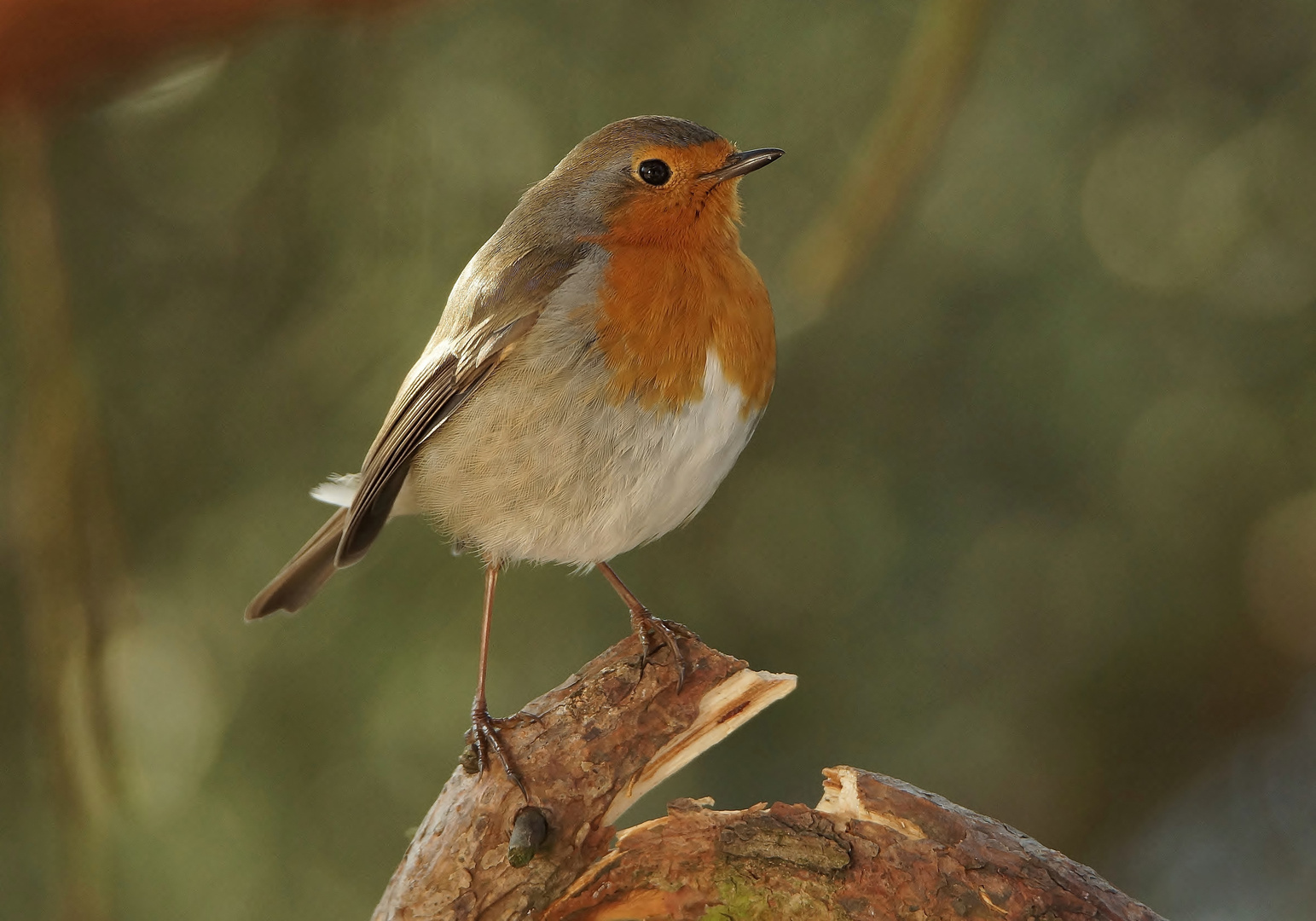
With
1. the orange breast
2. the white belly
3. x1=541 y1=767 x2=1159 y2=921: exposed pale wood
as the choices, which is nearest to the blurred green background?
the orange breast

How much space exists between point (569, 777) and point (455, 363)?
26.7 inches

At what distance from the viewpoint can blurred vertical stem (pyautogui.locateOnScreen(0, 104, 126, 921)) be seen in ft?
7.80

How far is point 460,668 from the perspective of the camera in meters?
2.64

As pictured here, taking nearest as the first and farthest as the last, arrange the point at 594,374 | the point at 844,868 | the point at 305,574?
1. the point at 844,868
2. the point at 594,374
3. the point at 305,574

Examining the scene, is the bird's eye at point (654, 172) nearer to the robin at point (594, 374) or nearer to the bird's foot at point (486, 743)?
the robin at point (594, 374)

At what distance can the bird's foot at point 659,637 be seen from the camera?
2011mm

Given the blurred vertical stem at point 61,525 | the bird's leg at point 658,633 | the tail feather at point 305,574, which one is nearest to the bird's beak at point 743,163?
the bird's leg at point 658,633

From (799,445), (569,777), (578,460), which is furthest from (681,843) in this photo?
(799,445)

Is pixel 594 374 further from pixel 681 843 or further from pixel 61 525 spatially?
pixel 61 525

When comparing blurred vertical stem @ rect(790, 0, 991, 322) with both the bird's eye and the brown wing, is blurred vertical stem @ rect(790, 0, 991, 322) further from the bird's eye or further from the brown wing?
the brown wing

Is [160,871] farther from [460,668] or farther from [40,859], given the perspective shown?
[460,668]

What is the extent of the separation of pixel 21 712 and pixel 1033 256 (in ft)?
7.43

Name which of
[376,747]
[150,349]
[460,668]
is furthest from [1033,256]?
[150,349]

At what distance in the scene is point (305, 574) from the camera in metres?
2.38
